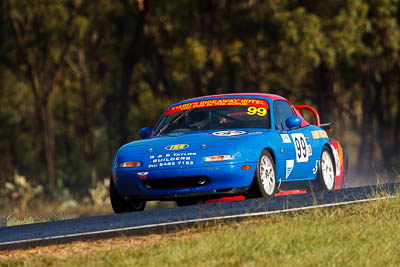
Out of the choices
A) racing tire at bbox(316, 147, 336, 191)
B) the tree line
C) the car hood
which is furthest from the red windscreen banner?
the tree line

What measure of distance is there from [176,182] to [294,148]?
6.44 ft

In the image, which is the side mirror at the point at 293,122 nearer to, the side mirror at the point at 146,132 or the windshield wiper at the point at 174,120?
the windshield wiper at the point at 174,120

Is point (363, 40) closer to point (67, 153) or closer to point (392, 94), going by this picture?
point (392, 94)

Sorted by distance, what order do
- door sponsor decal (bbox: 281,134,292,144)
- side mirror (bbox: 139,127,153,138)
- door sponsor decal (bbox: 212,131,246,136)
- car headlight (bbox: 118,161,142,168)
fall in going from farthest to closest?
1. side mirror (bbox: 139,127,153,138)
2. door sponsor decal (bbox: 281,134,292,144)
3. door sponsor decal (bbox: 212,131,246,136)
4. car headlight (bbox: 118,161,142,168)

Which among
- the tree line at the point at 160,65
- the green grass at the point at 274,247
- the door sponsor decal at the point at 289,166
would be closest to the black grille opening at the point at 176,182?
the door sponsor decal at the point at 289,166

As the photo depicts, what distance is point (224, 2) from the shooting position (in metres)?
31.0

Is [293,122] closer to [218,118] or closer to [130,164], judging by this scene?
[218,118]

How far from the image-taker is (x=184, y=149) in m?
11.1

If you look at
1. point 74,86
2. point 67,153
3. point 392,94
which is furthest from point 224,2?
point 67,153

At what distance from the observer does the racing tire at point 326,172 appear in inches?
511

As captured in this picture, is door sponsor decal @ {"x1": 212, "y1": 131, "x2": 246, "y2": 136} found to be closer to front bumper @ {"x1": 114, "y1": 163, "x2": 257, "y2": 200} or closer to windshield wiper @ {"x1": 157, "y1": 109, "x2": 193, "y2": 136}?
front bumper @ {"x1": 114, "y1": 163, "x2": 257, "y2": 200}

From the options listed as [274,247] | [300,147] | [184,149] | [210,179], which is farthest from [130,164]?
[274,247]

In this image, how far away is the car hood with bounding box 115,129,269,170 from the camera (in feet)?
36.1

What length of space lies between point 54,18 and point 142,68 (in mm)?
6054
